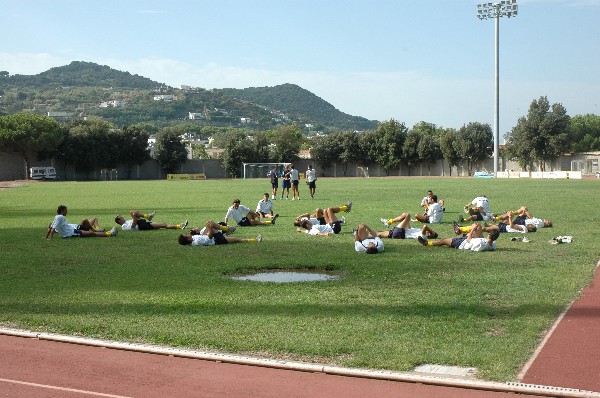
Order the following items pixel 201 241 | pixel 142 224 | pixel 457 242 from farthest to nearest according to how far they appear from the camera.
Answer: pixel 142 224
pixel 201 241
pixel 457 242

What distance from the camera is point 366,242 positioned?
1762 centimetres

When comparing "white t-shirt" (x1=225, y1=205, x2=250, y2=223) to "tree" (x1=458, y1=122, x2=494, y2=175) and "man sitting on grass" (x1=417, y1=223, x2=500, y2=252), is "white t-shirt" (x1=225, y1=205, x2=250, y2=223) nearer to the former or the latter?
"man sitting on grass" (x1=417, y1=223, x2=500, y2=252)

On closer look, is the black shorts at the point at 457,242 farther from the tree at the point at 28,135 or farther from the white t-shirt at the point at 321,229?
the tree at the point at 28,135

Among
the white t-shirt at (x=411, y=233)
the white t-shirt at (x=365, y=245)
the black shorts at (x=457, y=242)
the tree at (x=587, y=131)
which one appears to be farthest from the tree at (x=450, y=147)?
the white t-shirt at (x=365, y=245)

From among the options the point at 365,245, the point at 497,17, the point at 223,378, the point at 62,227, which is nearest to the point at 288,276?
the point at 365,245

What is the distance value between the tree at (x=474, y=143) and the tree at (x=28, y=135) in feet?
172

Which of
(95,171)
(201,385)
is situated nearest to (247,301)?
(201,385)

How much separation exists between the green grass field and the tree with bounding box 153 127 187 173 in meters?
86.0

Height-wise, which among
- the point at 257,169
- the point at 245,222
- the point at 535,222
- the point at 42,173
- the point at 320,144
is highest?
the point at 320,144

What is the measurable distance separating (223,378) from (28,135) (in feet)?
301

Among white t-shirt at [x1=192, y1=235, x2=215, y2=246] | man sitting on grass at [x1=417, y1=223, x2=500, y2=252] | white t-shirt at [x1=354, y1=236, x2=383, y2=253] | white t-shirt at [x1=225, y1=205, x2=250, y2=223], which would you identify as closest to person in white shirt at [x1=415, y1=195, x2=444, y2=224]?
white t-shirt at [x1=225, y1=205, x2=250, y2=223]

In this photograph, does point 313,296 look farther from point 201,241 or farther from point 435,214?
point 435,214

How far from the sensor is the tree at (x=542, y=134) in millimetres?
100062

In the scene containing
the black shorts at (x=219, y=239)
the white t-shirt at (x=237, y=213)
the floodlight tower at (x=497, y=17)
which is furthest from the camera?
the floodlight tower at (x=497, y=17)
